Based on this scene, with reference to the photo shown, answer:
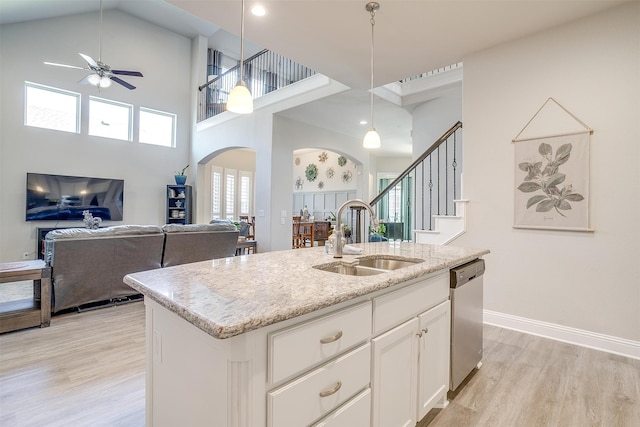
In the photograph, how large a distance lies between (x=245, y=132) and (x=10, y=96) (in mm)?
4531

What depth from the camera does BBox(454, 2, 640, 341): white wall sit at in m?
2.56

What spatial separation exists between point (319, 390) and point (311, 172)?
1068 cm

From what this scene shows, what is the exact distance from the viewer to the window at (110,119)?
7.17 meters

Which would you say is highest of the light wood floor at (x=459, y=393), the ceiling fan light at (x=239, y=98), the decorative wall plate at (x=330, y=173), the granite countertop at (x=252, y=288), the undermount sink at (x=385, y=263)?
the decorative wall plate at (x=330, y=173)

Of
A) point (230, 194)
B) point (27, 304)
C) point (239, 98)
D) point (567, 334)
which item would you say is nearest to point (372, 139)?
point (239, 98)

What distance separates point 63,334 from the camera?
288 cm

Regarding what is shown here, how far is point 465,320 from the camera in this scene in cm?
204

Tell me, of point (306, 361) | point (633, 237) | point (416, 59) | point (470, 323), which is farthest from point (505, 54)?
point (306, 361)

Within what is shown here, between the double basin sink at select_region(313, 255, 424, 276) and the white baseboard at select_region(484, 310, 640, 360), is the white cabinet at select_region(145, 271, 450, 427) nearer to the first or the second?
the double basin sink at select_region(313, 255, 424, 276)

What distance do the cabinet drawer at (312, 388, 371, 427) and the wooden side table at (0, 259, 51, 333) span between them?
3.34 m

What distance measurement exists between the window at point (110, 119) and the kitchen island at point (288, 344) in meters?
7.51

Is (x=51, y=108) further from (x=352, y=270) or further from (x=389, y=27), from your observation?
(x=352, y=270)

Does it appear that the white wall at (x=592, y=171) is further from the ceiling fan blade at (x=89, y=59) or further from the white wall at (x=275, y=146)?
the ceiling fan blade at (x=89, y=59)

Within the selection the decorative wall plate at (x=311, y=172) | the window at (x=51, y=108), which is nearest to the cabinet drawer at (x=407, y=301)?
the window at (x=51, y=108)
